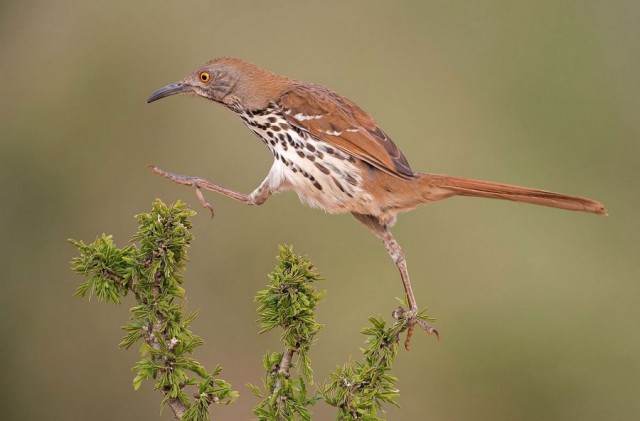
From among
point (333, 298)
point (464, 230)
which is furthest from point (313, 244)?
point (464, 230)

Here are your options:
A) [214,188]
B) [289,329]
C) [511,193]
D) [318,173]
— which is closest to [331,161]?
[318,173]

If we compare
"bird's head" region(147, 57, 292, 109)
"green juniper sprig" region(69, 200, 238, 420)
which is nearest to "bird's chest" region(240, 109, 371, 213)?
"bird's head" region(147, 57, 292, 109)

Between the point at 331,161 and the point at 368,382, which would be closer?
the point at 368,382

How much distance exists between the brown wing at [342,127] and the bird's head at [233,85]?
0.06 metres

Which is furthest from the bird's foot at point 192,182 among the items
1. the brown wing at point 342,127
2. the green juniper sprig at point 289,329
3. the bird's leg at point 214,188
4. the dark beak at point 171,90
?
the green juniper sprig at point 289,329

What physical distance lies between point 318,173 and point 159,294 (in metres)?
0.68

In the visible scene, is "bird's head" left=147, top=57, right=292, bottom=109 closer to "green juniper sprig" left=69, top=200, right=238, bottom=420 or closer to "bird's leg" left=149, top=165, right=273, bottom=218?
"bird's leg" left=149, top=165, right=273, bottom=218

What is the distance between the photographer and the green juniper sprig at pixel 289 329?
5.70 ft

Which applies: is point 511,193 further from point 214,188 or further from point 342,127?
point 214,188

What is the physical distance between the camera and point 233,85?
240cm

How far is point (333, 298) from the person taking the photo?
3.58 metres

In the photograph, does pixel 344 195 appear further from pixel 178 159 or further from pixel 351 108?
pixel 178 159

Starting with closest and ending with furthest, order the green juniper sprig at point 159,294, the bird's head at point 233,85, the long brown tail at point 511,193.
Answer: the green juniper sprig at point 159,294 < the long brown tail at point 511,193 < the bird's head at point 233,85

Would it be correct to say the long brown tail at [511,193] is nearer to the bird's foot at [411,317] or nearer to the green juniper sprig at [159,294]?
the bird's foot at [411,317]
